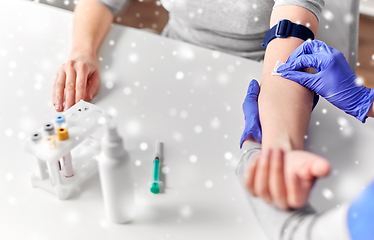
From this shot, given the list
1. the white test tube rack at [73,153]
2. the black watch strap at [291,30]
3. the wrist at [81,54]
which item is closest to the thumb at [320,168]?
the white test tube rack at [73,153]

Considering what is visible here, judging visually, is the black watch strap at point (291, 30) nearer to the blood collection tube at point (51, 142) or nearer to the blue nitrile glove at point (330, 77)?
the blue nitrile glove at point (330, 77)

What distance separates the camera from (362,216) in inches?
14.9

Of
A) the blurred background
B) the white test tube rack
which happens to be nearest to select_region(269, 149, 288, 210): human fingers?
the white test tube rack

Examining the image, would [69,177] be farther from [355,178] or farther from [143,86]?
[355,178]

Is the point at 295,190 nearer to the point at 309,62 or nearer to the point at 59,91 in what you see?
the point at 309,62

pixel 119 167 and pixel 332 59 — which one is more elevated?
pixel 332 59

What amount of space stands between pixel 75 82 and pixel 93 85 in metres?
0.05

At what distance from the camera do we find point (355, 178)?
663 millimetres

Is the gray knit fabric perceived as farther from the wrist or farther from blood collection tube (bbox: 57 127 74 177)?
blood collection tube (bbox: 57 127 74 177)

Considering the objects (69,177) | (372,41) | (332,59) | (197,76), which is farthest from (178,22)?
(372,41)

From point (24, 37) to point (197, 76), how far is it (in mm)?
616

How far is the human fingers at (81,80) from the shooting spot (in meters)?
0.87

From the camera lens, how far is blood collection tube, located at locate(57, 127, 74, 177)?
0.58m

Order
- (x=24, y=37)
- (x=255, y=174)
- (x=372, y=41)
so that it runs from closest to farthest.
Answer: (x=255, y=174)
(x=24, y=37)
(x=372, y=41)
